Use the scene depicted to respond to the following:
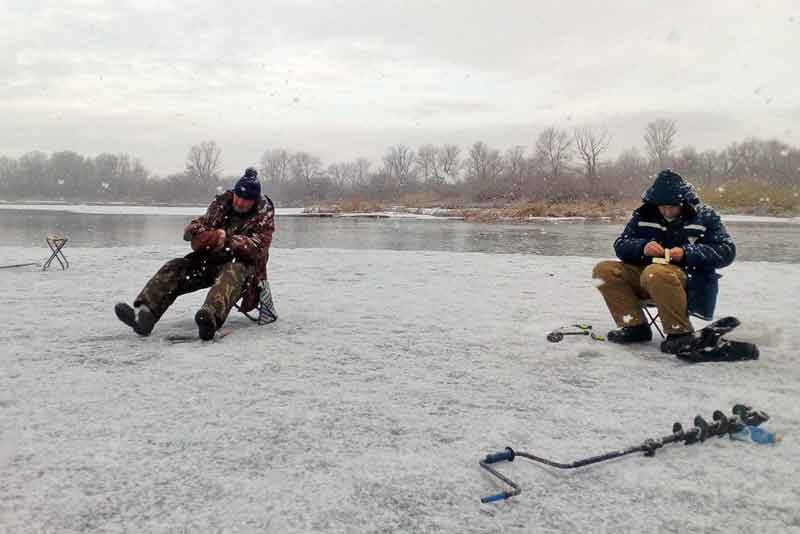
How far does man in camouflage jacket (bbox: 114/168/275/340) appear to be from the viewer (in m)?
4.39

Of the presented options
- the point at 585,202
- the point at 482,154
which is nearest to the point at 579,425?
the point at 585,202

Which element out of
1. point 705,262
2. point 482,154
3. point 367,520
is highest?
point 482,154

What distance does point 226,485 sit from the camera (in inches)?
82.7

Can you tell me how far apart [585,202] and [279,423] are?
48736mm

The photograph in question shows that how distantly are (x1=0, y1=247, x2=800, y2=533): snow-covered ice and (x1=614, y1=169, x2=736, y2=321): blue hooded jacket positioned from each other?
19.6 inches

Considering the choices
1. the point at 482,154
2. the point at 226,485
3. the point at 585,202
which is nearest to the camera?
the point at 226,485

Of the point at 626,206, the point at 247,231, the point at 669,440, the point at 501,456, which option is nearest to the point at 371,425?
the point at 501,456

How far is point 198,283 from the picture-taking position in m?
4.80

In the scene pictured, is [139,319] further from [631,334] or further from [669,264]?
[669,264]

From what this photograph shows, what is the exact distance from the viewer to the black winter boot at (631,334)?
4297 mm

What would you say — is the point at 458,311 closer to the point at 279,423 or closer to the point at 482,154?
the point at 279,423

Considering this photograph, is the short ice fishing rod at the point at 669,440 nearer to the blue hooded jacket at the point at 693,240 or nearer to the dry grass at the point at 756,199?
the blue hooded jacket at the point at 693,240

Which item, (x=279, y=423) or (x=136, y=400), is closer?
(x=279, y=423)

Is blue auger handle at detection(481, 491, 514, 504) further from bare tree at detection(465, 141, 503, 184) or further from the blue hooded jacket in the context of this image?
bare tree at detection(465, 141, 503, 184)
